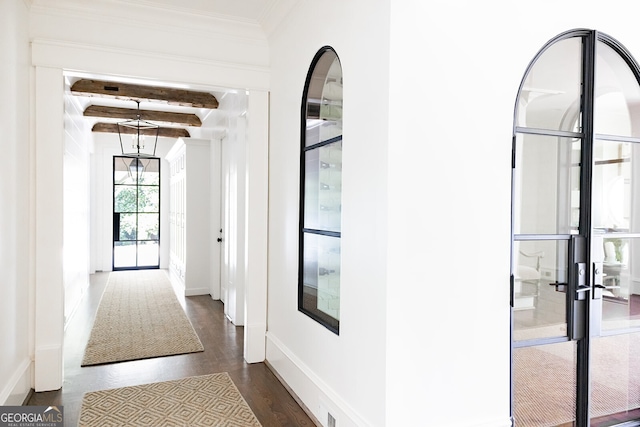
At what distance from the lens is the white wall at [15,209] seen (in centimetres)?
251

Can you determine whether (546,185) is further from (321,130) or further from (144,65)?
(144,65)

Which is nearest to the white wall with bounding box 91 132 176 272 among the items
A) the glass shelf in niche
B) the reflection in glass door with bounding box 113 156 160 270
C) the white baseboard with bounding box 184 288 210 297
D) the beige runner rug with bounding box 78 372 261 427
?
the reflection in glass door with bounding box 113 156 160 270

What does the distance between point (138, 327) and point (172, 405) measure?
2.05m

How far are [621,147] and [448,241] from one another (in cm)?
135

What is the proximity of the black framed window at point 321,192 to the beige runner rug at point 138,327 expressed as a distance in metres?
1.72

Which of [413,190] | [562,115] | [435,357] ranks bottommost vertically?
[435,357]

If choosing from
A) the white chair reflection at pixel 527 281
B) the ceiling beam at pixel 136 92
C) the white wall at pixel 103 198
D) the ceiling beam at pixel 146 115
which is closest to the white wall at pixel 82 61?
the ceiling beam at pixel 136 92

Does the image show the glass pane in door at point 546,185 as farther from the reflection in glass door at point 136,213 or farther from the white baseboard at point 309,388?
the reflection in glass door at point 136,213

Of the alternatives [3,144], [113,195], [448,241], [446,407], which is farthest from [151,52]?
[113,195]

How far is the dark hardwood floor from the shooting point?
9.21 ft

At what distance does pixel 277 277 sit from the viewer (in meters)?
3.48

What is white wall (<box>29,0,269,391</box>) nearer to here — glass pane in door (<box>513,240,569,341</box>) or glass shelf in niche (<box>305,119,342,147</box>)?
glass shelf in niche (<box>305,119,342,147</box>)

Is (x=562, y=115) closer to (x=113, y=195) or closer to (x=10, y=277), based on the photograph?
(x=10, y=277)

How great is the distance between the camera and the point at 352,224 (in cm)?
229
